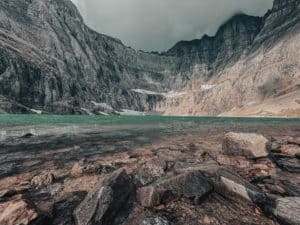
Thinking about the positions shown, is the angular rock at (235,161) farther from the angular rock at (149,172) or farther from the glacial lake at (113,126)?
the glacial lake at (113,126)

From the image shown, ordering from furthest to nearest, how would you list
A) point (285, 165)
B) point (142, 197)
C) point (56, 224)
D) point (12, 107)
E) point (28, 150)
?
1. point (12, 107)
2. point (28, 150)
3. point (285, 165)
4. point (142, 197)
5. point (56, 224)

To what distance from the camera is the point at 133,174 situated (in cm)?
1319

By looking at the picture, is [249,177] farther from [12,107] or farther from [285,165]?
[12,107]

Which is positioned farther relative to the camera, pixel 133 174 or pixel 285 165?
pixel 285 165

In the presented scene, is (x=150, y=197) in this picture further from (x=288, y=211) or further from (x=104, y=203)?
(x=288, y=211)

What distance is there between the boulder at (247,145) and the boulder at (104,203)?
11787mm

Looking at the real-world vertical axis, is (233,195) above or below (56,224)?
above

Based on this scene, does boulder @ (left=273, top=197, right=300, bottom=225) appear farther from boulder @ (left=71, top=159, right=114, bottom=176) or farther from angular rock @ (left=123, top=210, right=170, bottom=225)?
boulder @ (left=71, top=159, right=114, bottom=176)

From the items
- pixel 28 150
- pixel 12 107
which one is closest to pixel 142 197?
pixel 28 150

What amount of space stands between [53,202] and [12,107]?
21219 cm

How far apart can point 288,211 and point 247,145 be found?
10152mm

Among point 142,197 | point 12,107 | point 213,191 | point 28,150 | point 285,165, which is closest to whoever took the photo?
point 142,197

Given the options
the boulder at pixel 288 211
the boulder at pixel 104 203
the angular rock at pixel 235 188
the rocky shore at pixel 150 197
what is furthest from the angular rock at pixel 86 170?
the boulder at pixel 288 211

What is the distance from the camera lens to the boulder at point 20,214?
6.84 m
